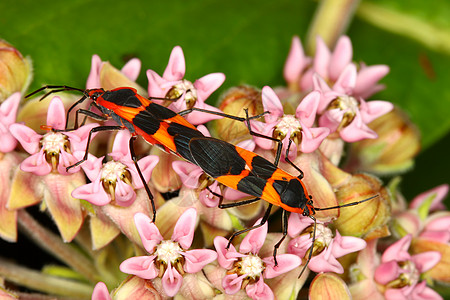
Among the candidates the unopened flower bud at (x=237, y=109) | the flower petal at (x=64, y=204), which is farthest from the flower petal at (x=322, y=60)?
→ the flower petal at (x=64, y=204)

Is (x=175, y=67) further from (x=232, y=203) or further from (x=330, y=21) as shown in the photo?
(x=330, y=21)

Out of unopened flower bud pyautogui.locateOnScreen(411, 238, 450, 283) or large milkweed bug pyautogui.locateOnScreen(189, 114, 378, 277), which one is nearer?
large milkweed bug pyautogui.locateOnScreen(189, 114, 378, 277)

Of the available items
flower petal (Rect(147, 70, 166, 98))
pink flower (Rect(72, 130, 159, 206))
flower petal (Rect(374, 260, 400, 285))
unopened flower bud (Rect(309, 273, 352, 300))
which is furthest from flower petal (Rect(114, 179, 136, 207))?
flower petal (Rect(374, 260, 400, 285))

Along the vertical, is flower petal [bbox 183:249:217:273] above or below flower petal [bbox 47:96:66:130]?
below

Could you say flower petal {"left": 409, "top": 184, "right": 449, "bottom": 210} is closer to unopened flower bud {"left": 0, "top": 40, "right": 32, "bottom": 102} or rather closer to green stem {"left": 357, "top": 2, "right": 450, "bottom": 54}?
green stem {"left": 357, "top": 2, "right": 450, "bottom": 54}

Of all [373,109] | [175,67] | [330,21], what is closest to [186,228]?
[175,67]

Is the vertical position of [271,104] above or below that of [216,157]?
above

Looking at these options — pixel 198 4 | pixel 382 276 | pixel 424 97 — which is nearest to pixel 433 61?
pixel 424 97
